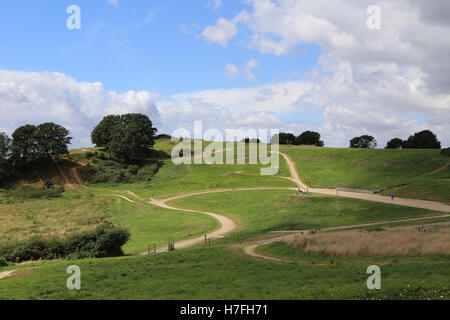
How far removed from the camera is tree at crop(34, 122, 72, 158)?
96938mm

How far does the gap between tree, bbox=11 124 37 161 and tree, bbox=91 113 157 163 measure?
22132 millimetres

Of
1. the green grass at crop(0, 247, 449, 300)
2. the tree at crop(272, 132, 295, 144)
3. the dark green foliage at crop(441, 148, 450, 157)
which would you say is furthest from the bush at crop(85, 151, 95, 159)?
the dark green foliage at crop(441, 148, 450, 157)

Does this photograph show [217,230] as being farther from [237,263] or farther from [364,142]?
[364,142]

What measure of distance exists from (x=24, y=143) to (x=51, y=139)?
704 centimetres

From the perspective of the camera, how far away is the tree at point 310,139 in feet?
511

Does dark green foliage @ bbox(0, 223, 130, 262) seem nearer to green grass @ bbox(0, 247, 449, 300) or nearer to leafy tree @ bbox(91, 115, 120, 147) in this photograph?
green grass @ bbox(0, 247, 449, 300)

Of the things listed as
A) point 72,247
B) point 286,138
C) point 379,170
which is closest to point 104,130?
point 286,138

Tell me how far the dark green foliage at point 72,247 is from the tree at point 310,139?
13468cm

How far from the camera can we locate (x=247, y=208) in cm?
5394

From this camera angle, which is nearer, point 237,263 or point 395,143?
point 237,263

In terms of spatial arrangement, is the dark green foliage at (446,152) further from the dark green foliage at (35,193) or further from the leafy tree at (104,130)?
the leafy tree at (104,130)

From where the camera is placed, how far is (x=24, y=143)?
312 ft

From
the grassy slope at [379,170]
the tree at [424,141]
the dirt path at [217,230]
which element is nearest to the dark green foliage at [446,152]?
the grassy slope at [379,170]
